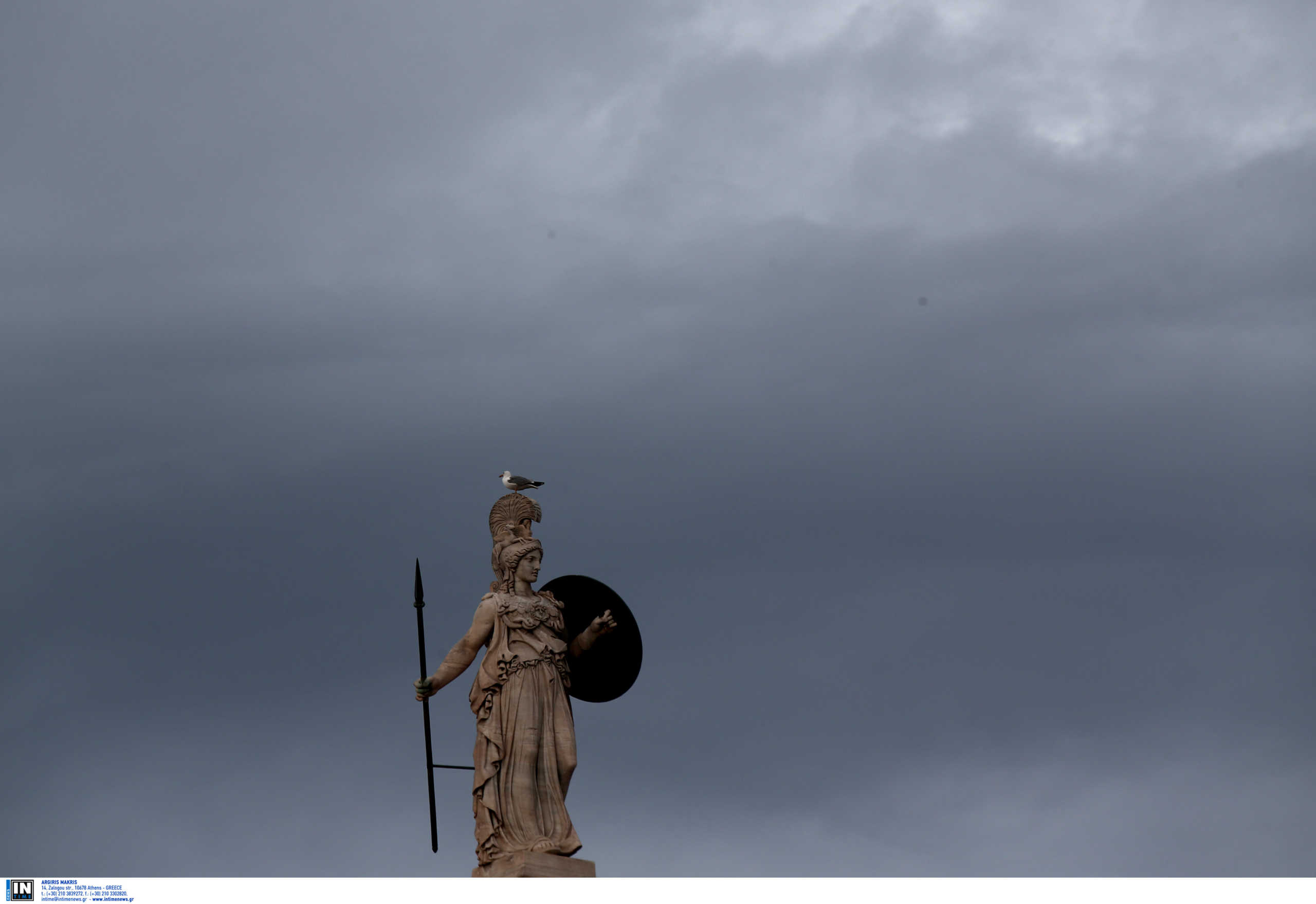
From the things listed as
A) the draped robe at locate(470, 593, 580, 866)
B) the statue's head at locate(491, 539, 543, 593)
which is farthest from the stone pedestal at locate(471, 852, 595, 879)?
the statue's head at locate(491, 539, 543, 593)

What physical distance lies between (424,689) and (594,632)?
2095mm

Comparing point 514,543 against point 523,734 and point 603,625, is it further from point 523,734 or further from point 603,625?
point 523,734

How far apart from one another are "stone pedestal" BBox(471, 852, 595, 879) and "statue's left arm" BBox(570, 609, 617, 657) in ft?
8.51

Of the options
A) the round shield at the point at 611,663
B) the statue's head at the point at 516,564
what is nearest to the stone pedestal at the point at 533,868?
the round shield at the point at 611,663

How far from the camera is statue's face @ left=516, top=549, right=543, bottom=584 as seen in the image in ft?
88.0

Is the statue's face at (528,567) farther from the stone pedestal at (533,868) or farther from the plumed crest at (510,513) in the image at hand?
the stone pedestal at (533,868)

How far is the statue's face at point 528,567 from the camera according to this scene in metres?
26.8

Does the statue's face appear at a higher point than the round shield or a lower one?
higher

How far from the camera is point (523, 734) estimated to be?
25906 millimetres

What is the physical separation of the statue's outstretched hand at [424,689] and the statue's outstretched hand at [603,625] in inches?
78.2

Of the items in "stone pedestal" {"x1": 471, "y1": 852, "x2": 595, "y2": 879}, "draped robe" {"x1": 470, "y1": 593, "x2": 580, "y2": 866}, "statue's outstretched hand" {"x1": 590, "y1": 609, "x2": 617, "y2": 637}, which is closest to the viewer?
"stone pedestal" {"x1": 471, "y1": 852, "x2": 595, "y2": 879}

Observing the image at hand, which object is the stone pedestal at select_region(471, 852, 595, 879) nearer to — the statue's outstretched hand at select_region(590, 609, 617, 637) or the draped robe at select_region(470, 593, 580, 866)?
the draped robe at select_region(470, 593, 580, 866)
